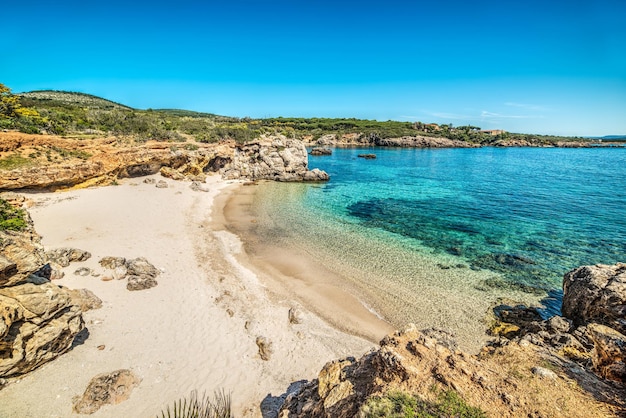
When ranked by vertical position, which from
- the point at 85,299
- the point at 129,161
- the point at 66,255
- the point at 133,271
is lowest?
the point at 133,271

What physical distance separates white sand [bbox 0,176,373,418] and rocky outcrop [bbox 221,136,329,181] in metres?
25.0

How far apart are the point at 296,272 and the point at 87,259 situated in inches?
412

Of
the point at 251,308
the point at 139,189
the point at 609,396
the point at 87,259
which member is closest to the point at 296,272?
the point at 251,308

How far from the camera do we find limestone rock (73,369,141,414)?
7.06 m

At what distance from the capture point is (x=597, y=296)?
10039 millimetres

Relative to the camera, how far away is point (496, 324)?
1197cm

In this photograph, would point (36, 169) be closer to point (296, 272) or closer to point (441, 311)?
point (296, 272)

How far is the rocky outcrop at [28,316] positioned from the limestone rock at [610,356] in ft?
40.7

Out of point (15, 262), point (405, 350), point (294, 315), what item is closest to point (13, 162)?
point (15, 262)

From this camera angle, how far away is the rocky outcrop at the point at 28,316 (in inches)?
277

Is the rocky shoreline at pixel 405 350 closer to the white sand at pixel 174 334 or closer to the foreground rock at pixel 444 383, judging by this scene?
the foreground rock at pixel 444 383

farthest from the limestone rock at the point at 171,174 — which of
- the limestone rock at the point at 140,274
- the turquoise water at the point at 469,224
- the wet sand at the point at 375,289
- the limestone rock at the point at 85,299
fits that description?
the limestone rock at the point at 85,299

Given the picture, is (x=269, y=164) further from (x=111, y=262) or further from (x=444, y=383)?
(x=444, y=383)

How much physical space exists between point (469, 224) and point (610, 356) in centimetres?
2067
